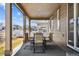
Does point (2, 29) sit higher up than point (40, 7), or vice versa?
point (40, 7)

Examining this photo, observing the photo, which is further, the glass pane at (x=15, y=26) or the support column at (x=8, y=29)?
the glass pane at (x=15, y=26)

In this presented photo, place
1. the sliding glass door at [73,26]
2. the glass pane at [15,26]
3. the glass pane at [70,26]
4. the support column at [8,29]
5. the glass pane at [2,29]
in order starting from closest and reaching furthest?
the glass pane at [2,29]
the support column at [8,29]
the sliding glass door at [73,26]
the glass pane at [70,26]
the glass pane at [15,26]

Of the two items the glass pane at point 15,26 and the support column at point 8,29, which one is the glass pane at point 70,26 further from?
the support column at point 8,29

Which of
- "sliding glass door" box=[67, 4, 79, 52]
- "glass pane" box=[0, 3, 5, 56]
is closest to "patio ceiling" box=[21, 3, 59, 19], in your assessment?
"sliding glass door" box=[67, 4, 79, 52]

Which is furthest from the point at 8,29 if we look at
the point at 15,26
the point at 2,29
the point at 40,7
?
the point at 40,7

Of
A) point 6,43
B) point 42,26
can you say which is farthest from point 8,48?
point 42,26

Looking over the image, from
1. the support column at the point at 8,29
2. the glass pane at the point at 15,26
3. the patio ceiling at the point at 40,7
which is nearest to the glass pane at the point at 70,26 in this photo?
the patio ceiling at the point at 40,7

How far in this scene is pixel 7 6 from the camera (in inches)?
247

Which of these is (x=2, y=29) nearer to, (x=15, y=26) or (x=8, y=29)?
(x=8, y=29)

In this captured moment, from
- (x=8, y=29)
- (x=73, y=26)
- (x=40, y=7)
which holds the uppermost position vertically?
(x=40, y=7)

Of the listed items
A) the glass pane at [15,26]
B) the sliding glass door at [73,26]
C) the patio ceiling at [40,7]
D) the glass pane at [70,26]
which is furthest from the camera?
the patio ceiling at [40,7]

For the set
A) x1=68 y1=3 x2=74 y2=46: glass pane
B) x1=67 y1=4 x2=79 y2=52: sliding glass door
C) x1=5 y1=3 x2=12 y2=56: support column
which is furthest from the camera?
x1=68 y1=3 x2=74 y2=46: glass pane

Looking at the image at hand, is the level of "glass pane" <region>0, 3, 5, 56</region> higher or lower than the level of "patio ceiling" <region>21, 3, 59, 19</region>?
lower

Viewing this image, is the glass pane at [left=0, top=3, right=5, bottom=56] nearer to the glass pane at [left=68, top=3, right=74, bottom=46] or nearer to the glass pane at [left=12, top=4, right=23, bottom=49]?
the glass pane at [left=12, top=4, right=23, bottom=49]
